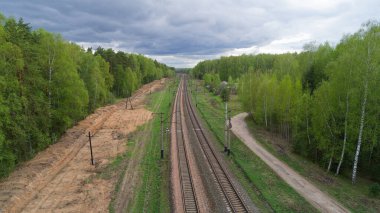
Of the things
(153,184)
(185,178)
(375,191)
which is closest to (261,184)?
(185,178)

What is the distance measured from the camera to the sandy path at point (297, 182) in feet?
69.3

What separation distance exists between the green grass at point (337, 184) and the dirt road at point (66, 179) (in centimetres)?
1857

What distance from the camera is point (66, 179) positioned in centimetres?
2658

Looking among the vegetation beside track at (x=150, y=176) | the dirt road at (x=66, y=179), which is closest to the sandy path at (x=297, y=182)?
the vegetation beside track at (x=150, y=176)

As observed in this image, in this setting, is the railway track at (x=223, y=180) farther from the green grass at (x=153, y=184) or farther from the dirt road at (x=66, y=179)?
the dirt road at (x=66, y=179)

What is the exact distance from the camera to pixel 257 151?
116ft

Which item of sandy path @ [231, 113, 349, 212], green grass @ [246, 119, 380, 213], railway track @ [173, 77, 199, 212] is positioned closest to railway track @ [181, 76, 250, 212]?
railway track @ [173, 77, 199, 212]

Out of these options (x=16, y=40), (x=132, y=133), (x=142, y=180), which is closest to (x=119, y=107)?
(x=132, y=133)

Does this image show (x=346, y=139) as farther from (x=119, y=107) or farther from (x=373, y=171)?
(x=119, y=107)

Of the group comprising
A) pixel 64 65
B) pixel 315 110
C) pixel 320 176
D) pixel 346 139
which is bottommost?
pixel 320 176

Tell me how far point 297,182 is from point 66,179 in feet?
71.5

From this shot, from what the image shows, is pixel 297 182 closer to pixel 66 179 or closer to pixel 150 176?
pixel 150 176

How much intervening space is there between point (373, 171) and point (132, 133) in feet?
107

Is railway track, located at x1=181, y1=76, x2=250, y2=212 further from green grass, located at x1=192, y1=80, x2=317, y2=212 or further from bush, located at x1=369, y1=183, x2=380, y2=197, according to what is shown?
bush, located at x1=369, y1=183, x2=380, y2=197
